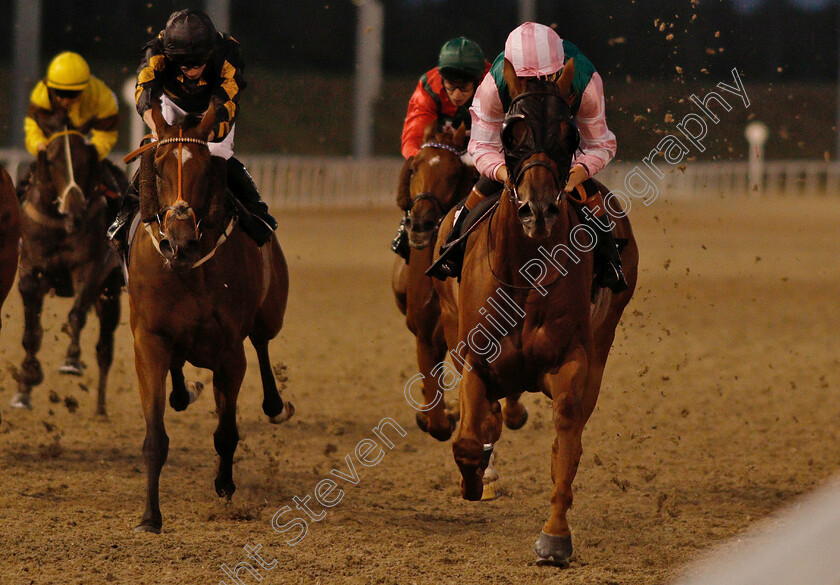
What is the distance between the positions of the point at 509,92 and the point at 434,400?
224cm

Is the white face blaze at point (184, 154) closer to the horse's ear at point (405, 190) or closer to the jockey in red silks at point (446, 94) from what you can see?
the horse's ear at point (405, 190)

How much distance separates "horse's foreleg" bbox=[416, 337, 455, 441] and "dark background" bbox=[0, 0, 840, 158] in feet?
116

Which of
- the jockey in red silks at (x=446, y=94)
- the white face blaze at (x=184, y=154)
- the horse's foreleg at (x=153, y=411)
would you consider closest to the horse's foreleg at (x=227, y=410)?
the horse's foreleg at (x=153, y=411)

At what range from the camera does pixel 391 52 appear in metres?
50.3

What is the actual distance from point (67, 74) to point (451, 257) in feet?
13.6

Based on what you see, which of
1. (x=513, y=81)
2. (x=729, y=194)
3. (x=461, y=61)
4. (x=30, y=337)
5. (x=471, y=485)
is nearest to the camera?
(x=513, y=81)

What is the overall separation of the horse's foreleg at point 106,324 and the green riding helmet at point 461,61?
309cm

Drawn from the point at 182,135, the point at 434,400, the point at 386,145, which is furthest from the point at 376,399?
the point at 386,145

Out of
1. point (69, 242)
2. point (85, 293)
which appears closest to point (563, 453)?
point (85, 293)

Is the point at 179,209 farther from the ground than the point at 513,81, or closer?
closer

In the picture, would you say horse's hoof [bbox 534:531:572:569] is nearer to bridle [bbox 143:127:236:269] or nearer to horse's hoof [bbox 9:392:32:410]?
bridle [bbox 143:127:236:269]

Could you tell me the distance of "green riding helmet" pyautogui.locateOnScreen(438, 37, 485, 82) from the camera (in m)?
6.27

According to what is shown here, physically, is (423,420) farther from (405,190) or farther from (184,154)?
(184,154)

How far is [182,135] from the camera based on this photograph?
202 inches
